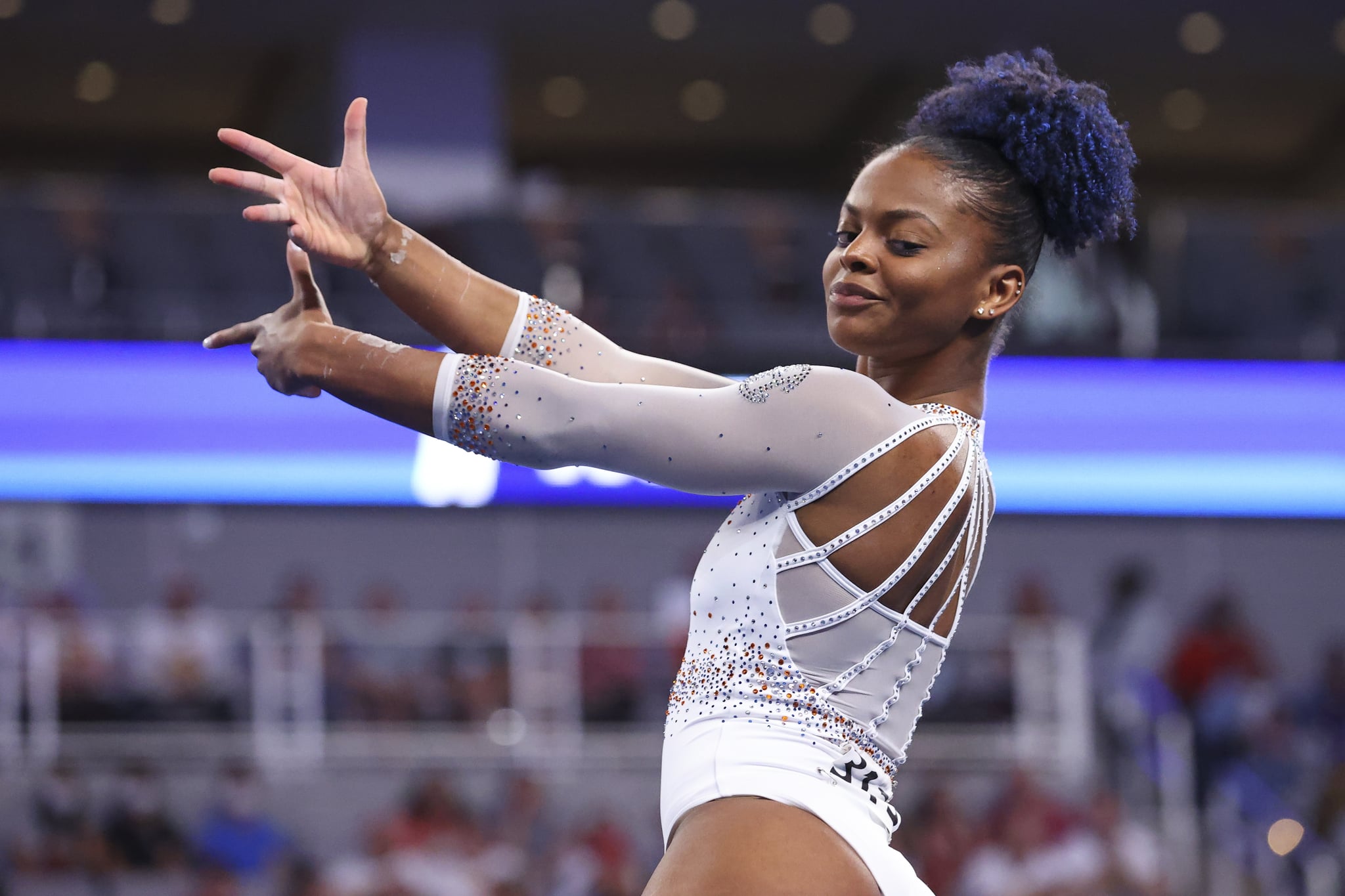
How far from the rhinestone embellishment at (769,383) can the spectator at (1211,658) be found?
25.9ft

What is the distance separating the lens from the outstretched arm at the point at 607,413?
6.15 ft

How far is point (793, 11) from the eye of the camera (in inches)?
486

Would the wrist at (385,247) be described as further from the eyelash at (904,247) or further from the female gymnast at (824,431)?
the eyelash at (904,247)

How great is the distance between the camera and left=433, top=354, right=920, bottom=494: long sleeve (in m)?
1.87

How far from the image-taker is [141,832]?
25.2ft

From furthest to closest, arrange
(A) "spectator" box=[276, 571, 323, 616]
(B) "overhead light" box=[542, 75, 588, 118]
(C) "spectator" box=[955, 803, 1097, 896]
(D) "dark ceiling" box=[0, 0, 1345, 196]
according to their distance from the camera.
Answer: (B) "overhead light" box=[542, 75, 588, 118], (D) "dark ceiling" box=[0, 0, 1345, 196], (A) "spectator" box=[276, 571, 323, 616], (C) "spectator" box=[955, 803, 1097, 896]

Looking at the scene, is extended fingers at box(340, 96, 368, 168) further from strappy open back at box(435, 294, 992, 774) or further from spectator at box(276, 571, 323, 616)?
spectator at box(276, 571, 323, 616)

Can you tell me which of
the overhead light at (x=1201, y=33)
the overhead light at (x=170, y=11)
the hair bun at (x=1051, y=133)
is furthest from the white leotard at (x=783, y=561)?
the overhead light at (x=1201, y=33)

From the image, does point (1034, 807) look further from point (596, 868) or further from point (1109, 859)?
point (596, 868)

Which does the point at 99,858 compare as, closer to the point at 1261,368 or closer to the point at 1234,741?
the point at 1234,741

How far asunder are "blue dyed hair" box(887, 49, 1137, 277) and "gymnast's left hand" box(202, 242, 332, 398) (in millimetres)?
788

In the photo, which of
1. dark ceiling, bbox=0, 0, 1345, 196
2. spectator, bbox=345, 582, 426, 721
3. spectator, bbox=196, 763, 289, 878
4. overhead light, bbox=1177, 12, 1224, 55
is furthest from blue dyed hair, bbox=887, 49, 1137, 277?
overhead light, bbox=1177, 12, 1224, 55

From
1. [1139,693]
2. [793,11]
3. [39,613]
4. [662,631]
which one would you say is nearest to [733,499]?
[662,631]

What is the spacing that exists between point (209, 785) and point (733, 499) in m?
3.05
